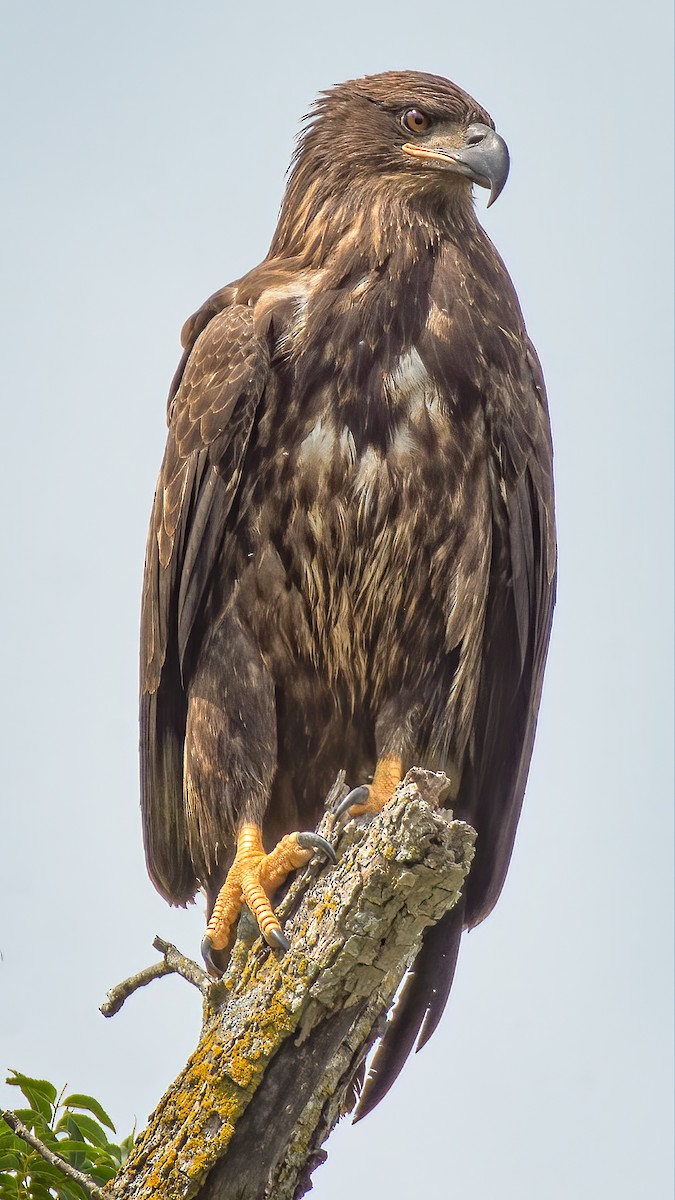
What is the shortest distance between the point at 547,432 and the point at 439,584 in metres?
0.70

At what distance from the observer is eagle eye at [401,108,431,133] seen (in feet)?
18.0

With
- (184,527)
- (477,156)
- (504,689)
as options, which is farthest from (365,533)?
(477,156)

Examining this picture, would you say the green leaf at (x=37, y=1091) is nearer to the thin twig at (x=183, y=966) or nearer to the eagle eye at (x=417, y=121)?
the thin twig at (x=183, y=966)

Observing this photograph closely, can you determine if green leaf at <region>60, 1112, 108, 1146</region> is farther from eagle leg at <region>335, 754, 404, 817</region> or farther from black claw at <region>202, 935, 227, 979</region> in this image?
eagle leg at <region>335, 754, 404, 817</region>

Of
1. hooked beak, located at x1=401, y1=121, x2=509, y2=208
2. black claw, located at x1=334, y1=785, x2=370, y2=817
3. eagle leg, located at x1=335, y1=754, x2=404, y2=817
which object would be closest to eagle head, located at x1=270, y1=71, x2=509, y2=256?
hooked beak, located at x1=401, y1=121, x2=509, y2=208

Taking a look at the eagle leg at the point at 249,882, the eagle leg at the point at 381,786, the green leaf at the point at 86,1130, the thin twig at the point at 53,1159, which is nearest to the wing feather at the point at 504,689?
the eagle leg at the point at 381,786

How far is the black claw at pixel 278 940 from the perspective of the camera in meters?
4.03

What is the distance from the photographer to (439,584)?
5156 mm

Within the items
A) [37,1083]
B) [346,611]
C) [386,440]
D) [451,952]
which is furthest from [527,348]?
[37,1083]

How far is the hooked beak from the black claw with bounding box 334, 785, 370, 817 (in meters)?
2.10

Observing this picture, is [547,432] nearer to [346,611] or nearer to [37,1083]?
[346,611]

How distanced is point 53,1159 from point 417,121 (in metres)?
3.62

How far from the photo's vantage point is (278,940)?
404 cm

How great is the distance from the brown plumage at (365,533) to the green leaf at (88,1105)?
1151 mm
